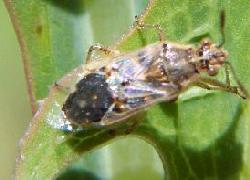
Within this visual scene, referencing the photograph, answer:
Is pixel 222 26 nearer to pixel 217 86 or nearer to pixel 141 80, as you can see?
pixel 217 86

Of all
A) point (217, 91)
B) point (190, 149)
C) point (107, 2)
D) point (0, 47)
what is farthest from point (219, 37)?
point (0, 47)

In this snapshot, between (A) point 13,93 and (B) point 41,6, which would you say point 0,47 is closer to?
(A) point 13,93

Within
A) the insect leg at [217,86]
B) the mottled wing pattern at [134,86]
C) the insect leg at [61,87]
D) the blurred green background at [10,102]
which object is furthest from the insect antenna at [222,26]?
the blurred green background at [10,102]

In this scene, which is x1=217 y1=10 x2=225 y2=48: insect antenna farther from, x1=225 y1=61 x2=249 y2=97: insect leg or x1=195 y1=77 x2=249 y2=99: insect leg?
x1=195 y1=77 x2=249 y2=99: insect leg

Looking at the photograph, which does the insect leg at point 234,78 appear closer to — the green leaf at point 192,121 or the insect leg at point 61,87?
the green leaf at point 192,121

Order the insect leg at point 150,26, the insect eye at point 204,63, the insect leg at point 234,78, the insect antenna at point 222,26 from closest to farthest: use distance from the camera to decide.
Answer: the insect leg at point 150,26
the insect antenna at point 222,26
the insect leg at point 234,78
the insect eye at point 204,63

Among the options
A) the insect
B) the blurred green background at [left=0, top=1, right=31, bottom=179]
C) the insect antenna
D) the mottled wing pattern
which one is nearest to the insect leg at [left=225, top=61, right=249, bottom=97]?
the insect

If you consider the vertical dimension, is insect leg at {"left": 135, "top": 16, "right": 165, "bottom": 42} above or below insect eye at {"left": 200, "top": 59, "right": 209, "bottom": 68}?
above
